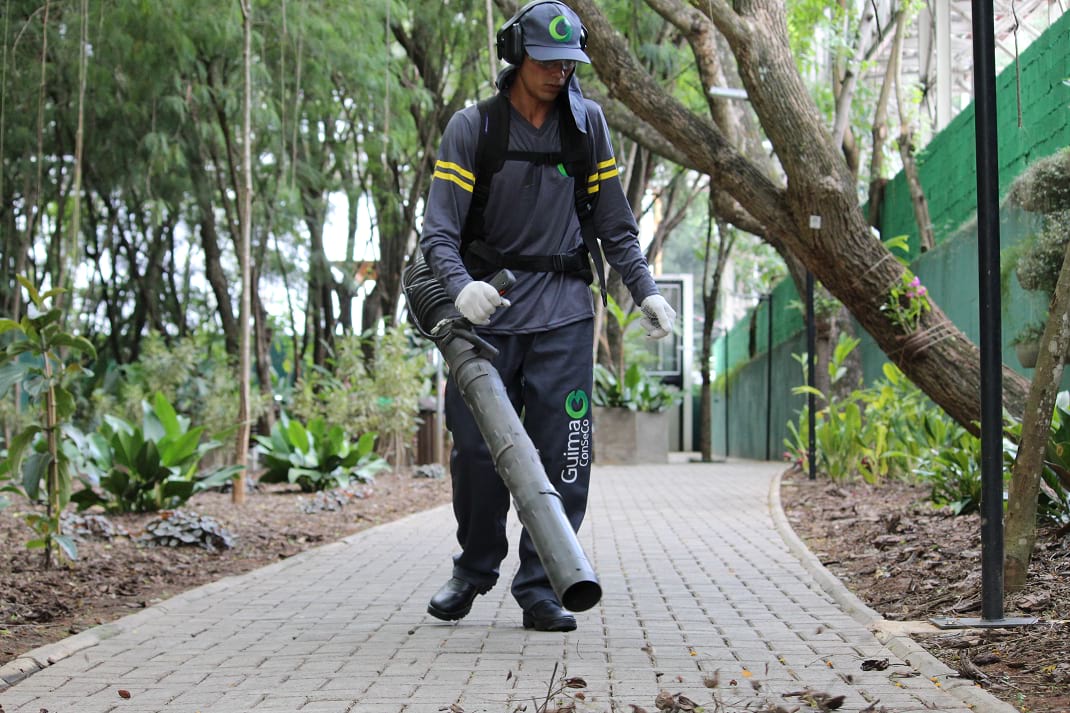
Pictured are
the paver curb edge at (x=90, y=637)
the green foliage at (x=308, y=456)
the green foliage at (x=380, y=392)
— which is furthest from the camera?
the green foliage at (x=380, y=392)

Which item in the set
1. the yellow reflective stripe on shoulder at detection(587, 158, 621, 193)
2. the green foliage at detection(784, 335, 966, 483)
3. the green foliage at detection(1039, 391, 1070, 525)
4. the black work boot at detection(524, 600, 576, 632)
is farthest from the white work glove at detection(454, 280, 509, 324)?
the green foliage at detection(784, 335, 966, 483)

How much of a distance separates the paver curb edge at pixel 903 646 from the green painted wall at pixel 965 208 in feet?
7.06

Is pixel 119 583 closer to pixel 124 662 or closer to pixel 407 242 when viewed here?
pixel 124 662

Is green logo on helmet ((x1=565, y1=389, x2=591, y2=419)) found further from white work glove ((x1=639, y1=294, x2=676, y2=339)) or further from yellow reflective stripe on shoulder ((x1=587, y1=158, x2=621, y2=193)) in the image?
yellow reflective stripe on shoulder ((x1=587, y1=158, x2=621, y2=193))

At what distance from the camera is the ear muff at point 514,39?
4.63 meters

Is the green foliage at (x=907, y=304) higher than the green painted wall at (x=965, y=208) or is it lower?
lower

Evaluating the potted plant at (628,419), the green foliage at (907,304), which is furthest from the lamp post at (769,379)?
the green foliage at (907,304)

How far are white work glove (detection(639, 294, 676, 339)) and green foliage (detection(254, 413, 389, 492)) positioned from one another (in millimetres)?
7983

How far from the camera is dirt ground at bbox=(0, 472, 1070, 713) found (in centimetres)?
421

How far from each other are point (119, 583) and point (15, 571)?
499mm

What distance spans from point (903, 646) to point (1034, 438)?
1.03 meters

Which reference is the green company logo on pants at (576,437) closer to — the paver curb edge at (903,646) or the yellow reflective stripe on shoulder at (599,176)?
the yellow reflective stripe on shoulder at (599,176)

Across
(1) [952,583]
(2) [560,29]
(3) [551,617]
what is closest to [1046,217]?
(1) [952,583]

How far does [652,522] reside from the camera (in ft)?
32.0
